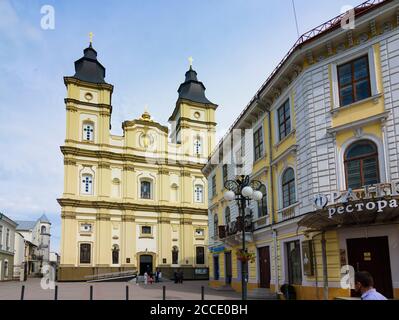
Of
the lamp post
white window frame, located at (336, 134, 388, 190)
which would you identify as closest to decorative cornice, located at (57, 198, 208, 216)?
the lamp post

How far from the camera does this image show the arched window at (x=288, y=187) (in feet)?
62.1

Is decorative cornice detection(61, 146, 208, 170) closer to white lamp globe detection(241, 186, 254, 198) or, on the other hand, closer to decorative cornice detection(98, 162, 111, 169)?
decorative cornice detection(98, 162, 111, 169)

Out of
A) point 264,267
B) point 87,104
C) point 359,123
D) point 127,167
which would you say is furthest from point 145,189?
point 359,123

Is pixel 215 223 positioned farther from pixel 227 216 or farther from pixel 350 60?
pixel 350 60

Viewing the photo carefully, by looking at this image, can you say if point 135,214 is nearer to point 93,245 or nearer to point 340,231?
point 93,245

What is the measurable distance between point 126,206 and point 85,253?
718 centimetres

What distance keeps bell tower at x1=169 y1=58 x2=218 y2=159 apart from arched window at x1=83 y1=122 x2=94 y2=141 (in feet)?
38.7

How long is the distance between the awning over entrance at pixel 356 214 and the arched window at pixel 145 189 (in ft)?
126

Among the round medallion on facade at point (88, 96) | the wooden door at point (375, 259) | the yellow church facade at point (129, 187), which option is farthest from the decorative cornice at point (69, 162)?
the wooden door at point (375, 259)

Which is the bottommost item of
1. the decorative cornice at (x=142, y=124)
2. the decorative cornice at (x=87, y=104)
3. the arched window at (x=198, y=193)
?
the arched window at (x=198, y=193)

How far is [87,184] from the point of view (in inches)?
1916

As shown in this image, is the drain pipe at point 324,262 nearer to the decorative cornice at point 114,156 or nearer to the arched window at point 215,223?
the arched window at point 215,223

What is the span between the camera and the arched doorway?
49.2 meters

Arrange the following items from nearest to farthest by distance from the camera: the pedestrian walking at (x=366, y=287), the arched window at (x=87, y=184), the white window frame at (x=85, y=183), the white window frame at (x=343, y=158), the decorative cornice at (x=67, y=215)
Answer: the pedestrian walking at (x=366, y=287) < the white window frame at (x=343, y=158) < the decorative cornice at (x=67, y=215) < the white window frame at (x=85, y=183) < the arched window at (x=87, y=184)
